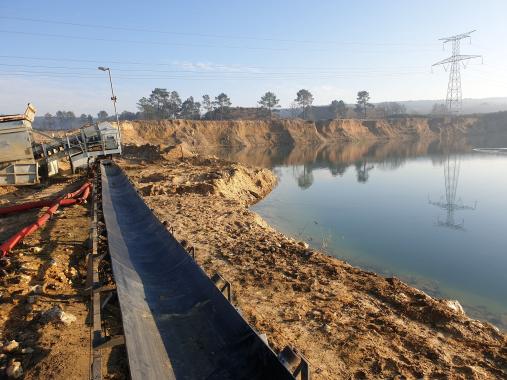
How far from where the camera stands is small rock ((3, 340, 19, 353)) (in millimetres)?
4070

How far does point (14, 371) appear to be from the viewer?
3.73 m

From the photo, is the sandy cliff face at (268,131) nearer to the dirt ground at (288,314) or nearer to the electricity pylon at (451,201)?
the electricity pylon at (451,201)

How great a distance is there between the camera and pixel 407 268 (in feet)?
38.2

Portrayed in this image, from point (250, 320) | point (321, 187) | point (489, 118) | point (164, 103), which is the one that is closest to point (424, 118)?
point (489, 118)

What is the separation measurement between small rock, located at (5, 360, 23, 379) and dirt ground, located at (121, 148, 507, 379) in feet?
10.0

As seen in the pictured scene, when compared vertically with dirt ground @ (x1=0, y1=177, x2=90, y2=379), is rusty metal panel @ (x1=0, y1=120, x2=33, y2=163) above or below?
above

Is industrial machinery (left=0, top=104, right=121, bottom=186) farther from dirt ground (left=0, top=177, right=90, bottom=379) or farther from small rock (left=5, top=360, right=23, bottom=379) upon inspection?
small rock (left=5, top=360, right=23, bottom=379)

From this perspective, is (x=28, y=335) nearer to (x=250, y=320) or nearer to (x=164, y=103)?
(x=250, y=320)

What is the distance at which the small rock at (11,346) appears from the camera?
407 centimetres

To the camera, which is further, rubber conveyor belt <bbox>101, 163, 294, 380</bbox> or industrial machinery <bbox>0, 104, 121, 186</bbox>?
industrial machinery <bbox>0, 104, 121, 186</bbox>

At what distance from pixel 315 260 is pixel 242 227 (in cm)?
347

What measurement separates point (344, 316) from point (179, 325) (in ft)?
9.40

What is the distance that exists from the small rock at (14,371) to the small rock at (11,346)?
1.08ft

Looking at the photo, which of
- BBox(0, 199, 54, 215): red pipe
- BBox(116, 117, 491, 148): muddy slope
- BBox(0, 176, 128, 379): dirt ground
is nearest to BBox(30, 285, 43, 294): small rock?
BBox(0, 176, 128, 379): dirt ground
